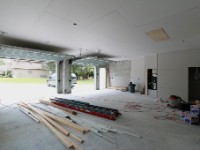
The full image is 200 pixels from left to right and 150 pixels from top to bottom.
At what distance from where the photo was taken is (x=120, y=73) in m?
12.2

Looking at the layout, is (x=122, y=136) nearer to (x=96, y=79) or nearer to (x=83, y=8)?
(x=83, y=8)

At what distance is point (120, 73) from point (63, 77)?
5.40 metres

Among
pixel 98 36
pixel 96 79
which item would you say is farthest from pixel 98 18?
pixel 96 79

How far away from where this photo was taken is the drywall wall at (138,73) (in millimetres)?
10353

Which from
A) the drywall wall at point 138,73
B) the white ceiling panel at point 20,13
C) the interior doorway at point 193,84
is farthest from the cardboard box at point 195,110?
the drywall wall at point 138,73

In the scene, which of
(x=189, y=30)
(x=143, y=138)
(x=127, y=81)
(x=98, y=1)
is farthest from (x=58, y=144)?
(x=127, y=81)

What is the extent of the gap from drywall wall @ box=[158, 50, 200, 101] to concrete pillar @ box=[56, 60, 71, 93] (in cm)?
608

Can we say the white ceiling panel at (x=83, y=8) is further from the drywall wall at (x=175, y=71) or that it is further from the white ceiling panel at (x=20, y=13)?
the drywall wall at (x=175, y=71)

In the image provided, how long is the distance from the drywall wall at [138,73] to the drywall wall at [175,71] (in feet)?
8.20

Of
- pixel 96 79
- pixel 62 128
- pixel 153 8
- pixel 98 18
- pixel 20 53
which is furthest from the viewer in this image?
pixel 96 79

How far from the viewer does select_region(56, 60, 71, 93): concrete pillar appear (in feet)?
30.3

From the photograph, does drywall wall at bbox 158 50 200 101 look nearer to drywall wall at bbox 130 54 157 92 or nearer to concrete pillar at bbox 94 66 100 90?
drywall wall at bbox 130 54 157 92

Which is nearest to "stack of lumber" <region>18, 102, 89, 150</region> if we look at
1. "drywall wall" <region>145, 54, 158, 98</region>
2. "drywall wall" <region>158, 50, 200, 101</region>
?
"drywall wall" <region>158, 50, 200, 101</region>

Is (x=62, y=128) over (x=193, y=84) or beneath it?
beneath
